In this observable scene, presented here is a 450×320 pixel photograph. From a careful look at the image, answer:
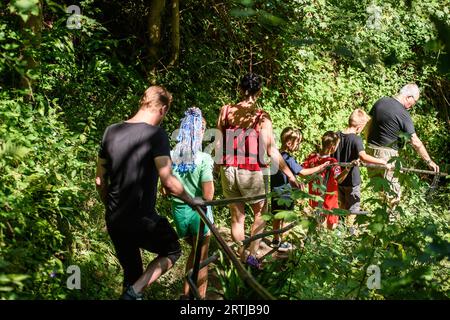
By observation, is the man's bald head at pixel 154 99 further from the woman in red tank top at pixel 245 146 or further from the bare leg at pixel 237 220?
the bare leg at pixel 237 220

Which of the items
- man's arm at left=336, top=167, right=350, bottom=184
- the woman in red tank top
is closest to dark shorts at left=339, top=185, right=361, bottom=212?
man's arm at left=336, top=167, right=350, bottom=184

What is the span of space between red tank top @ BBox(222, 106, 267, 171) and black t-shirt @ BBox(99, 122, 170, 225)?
1.80 meters

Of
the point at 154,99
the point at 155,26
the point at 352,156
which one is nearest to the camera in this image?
the point at 154,99

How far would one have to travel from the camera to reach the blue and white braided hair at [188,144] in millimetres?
4637

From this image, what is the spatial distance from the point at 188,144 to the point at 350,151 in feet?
10.2

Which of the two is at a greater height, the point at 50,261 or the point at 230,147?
the point at 230,147

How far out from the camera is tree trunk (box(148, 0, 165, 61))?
7875 mm

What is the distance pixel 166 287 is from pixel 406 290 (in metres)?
2.52

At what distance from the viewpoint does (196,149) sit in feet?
15.3

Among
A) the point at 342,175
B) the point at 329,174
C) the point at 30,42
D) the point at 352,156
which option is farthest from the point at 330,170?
the point at 30,42

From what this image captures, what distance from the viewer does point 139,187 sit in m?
3.72

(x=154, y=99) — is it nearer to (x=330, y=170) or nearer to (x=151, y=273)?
(x=151, y=273)

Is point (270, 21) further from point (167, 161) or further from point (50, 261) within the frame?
point (50, 261)
